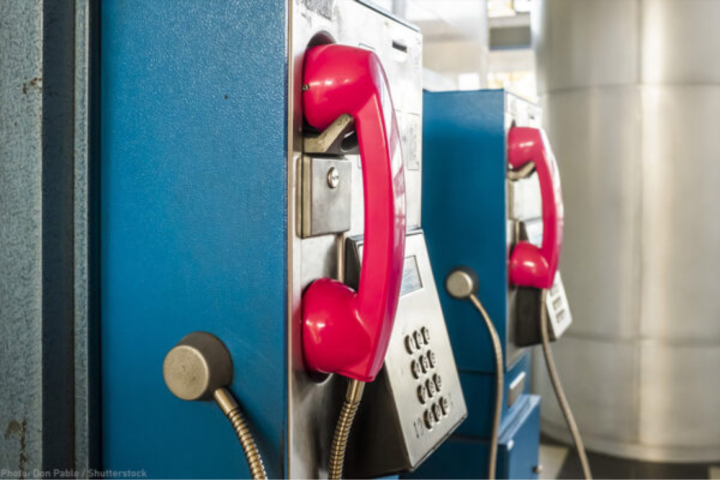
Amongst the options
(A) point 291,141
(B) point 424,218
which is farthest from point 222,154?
(B) point 424,218

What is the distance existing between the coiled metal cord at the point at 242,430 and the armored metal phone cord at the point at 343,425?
84mm

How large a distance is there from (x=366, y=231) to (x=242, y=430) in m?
0.25

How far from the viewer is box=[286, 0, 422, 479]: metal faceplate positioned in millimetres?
774

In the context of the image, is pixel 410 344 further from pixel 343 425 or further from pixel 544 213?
pixel 544 213

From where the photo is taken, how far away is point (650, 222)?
296 cm

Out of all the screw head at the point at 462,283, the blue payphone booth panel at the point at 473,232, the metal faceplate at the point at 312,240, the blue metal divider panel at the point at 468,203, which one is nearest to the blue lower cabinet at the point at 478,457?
the blue payphone booth panel at the point at 473,232

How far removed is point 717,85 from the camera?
2.94 meters

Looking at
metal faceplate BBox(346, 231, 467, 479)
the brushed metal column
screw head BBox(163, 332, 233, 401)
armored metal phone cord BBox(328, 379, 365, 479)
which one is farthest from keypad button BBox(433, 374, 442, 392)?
the brushed metal column

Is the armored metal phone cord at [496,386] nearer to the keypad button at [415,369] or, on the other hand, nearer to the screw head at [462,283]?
the screw head at [462,283]

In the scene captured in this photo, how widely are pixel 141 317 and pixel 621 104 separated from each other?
8.53ft

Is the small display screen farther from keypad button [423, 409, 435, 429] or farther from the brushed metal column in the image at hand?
the brushed metal column

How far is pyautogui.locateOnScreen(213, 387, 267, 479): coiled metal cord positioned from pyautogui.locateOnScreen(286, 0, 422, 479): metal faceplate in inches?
1.6

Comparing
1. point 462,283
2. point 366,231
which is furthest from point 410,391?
point 462,283

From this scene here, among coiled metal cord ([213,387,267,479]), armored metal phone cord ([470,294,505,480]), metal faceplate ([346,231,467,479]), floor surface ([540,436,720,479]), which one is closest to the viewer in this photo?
coiled metal cord ([213,387,267,479])
